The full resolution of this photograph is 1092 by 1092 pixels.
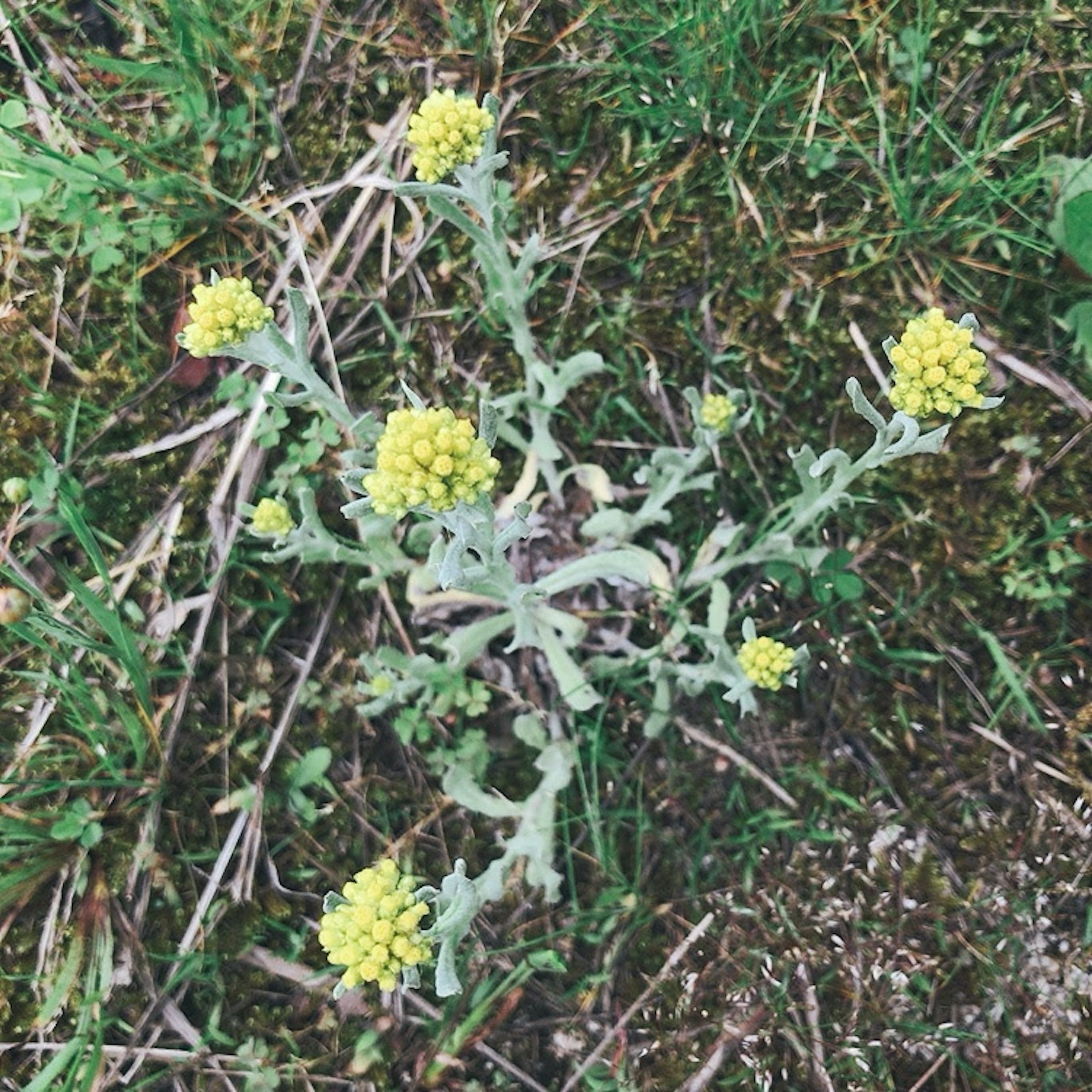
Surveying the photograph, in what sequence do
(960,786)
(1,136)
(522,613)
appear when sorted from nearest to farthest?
(522,613) < (960,786) < (1,136)

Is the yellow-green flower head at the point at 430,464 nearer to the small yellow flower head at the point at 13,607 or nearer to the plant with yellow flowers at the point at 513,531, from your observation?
the plant with yellow flowers at the point at 513,531

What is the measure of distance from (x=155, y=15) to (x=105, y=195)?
0.66 m

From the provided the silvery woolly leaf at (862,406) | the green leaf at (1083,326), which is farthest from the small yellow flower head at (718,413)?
the green leaf at (1083,326)

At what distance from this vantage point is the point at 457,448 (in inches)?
81.3

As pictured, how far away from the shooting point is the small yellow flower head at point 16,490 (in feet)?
10.2

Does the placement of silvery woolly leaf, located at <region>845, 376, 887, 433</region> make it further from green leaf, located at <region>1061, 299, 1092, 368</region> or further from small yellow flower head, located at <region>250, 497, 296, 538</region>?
small yellow flower head, located at <region>250, 497, 296, 538</region>

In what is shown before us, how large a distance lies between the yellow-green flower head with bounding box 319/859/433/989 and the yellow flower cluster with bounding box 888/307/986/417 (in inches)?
65.8

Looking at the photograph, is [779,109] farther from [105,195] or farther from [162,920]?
[162,920]

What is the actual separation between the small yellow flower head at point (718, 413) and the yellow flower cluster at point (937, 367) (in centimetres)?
71

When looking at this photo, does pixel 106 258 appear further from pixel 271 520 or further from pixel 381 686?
pixel 381 686

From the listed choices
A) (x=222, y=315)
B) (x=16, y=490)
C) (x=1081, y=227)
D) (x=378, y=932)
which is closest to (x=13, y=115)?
(x=16, y=490)

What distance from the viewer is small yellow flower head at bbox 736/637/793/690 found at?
2.69 meters

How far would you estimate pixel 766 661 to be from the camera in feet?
8.86

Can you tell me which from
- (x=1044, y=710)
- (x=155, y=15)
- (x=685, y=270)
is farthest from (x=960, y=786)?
(x=155, y=15)
